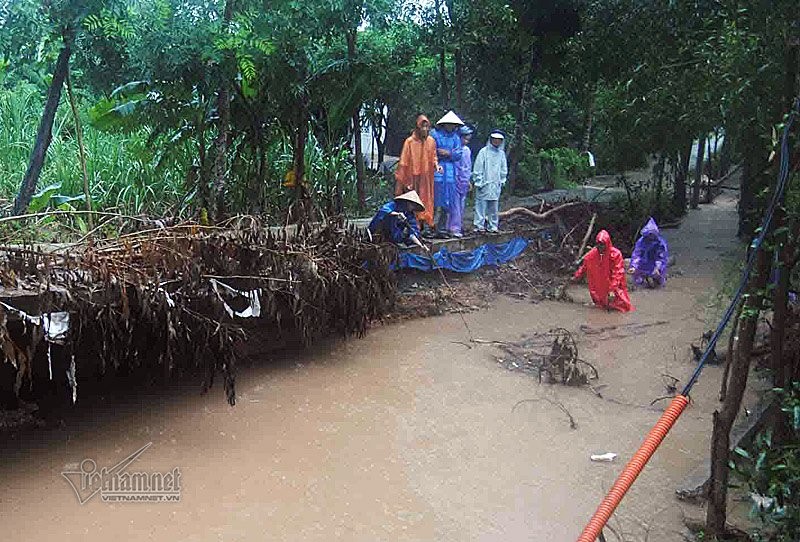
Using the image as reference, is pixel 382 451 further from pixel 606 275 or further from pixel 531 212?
pixel 531 212

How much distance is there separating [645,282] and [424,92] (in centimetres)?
549

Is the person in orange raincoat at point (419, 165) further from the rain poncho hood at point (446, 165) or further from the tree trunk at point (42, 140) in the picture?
the tree trunk at point (42, 140)

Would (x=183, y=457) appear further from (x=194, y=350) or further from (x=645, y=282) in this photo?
(x=645, y=282)

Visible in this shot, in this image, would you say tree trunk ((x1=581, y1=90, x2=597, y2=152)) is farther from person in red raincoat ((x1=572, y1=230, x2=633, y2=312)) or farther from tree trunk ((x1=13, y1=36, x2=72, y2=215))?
tree trunk ((x1=13, y1=36, x2=72, y2=215))

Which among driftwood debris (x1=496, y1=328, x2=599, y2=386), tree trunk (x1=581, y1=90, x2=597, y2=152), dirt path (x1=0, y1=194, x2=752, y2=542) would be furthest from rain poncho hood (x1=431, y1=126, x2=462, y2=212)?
tree trunk (x1=581, y1=90, x2=597, y2=152)

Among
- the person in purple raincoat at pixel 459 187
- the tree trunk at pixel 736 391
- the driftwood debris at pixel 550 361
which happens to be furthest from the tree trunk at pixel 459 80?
the tree trunk at pixel 736 391

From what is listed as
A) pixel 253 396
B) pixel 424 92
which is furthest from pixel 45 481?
pixel 424 92

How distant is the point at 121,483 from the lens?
5.04 metres

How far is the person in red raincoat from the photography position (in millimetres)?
8891

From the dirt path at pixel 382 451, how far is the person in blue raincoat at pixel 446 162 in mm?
2392

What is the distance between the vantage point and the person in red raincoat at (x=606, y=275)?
8.89 m

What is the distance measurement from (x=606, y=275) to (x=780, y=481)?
5966mm

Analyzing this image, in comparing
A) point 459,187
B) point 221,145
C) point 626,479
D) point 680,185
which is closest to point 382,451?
point 626,479

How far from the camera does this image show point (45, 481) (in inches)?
198
